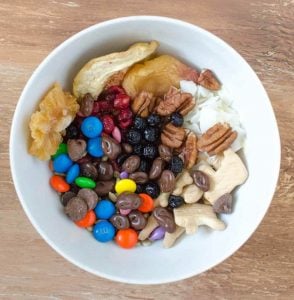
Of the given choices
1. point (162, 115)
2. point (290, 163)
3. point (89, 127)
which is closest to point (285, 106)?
point (290, 163)

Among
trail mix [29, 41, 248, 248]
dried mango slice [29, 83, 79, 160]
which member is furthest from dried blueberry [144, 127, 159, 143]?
dried mango slice [29, 83, 79, 160]

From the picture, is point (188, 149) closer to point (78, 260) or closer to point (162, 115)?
point (162, 115)

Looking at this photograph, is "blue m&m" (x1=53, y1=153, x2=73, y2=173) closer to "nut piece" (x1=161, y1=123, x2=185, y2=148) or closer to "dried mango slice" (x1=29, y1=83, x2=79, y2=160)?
"dried mango slice" (x1=29, y1=83, x2=79, y2=160)

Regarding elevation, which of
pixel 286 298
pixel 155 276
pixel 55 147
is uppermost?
pixel 55 147

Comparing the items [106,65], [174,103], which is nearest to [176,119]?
[174,103]

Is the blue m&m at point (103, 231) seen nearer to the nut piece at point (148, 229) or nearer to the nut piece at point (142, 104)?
the nut piece at point (148, 229)

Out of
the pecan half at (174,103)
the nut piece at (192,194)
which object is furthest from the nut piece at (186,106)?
the nut piece at (192,194)

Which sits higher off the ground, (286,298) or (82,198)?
(82,198)
